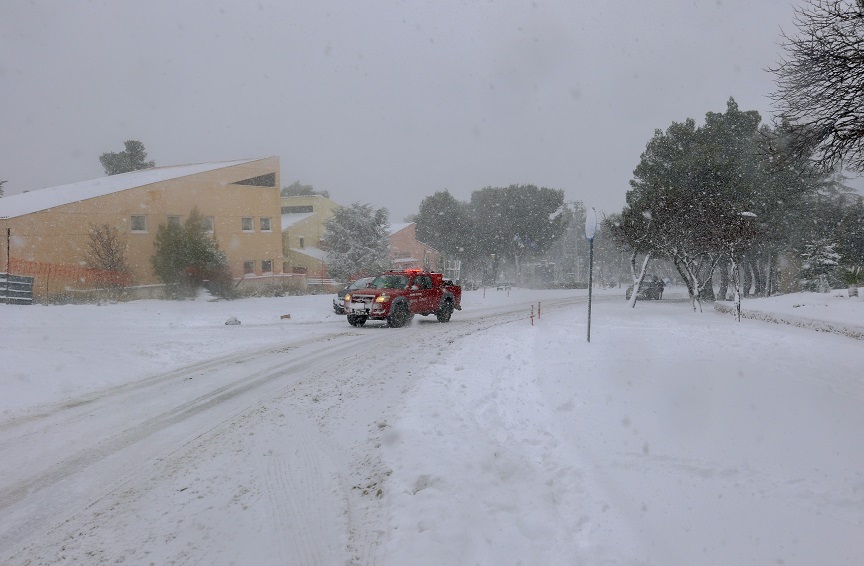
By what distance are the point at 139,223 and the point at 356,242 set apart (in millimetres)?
14512

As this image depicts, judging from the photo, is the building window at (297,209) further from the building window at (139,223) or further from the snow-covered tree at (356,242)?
the building window at (139,223)

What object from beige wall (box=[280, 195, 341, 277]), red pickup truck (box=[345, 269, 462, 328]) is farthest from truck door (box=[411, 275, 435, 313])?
beige wall (box=[280, 195, 341, 277])

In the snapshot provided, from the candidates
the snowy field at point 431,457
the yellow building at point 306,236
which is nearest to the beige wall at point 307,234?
the yellow building at point 306,236

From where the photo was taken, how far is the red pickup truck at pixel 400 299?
17.8 meters

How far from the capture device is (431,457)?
5.80 metres

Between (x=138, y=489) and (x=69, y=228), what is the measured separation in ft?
85.7

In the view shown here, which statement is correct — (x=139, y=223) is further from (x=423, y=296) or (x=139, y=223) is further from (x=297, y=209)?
(x=297, y=209)

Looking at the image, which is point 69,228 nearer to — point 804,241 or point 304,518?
point 304,518

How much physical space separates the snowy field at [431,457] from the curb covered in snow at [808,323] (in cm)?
391

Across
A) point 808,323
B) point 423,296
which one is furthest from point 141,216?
point 808,323

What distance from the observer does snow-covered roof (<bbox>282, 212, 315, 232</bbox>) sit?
4584 cm

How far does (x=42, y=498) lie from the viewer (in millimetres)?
4844

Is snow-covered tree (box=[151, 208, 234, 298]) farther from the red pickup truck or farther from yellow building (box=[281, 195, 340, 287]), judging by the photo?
the red pickup truck

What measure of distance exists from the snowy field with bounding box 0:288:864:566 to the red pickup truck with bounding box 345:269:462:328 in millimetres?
5559
